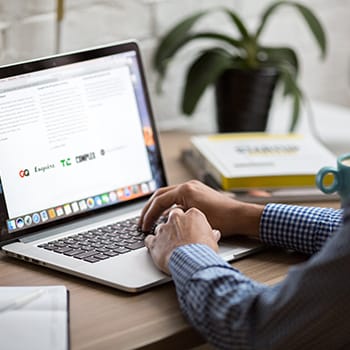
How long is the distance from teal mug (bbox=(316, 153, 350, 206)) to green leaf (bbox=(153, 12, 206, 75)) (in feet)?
1.93

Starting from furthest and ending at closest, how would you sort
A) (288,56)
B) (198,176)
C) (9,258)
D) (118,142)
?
(288,56) → (198,176) → (118,142) → (9,258)

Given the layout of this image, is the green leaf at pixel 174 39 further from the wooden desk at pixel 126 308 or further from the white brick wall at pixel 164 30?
the wooden desk at pixel 126 308

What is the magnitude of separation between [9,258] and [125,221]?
7.7 inches

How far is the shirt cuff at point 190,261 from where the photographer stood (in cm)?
100

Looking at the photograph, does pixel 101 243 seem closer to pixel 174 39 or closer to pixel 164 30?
pixel 174 39

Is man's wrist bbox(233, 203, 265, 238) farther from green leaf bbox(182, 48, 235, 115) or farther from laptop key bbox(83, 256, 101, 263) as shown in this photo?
green leaf bbox(182, 48, 235, 115)

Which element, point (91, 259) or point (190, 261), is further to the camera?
point (91, 259)

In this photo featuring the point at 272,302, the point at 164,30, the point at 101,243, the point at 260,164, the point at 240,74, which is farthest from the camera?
the point at 164,30

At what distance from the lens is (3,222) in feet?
3.98

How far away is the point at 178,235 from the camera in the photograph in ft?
3.60

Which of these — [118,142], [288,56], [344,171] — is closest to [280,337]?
[344,171]

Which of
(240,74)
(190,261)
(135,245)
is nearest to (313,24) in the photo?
(240,74)

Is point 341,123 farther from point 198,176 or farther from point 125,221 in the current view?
point 125,221

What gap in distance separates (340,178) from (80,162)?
0.41 m
